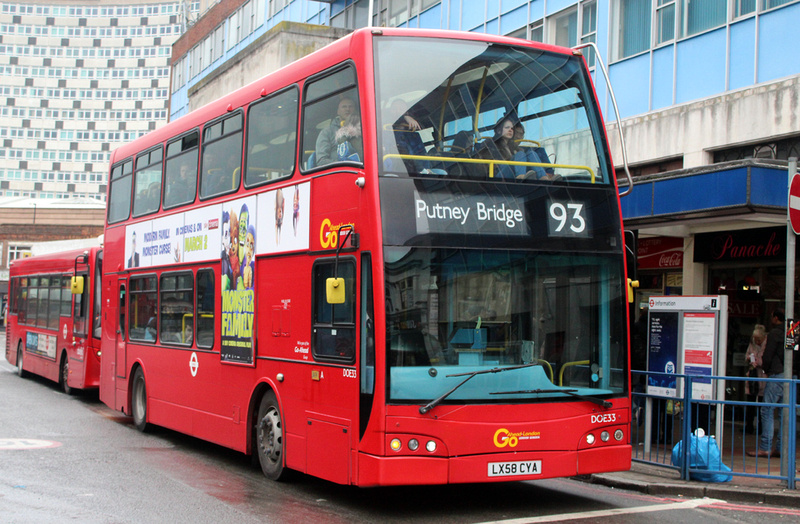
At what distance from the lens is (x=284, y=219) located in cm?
938

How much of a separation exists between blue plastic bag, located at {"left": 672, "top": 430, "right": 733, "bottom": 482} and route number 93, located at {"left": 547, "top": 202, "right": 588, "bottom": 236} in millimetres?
3336

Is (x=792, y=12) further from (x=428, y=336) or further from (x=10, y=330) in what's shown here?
(x=10, y=330)

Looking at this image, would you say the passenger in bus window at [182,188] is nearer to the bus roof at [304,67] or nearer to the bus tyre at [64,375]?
the bus roof at [304,67]

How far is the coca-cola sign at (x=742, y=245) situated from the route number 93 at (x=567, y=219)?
7.49 metres

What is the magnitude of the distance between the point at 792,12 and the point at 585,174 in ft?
27.5

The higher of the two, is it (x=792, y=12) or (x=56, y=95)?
(x=56, y=95)

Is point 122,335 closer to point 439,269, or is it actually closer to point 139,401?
point 139,401

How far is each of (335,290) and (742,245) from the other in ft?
32.8

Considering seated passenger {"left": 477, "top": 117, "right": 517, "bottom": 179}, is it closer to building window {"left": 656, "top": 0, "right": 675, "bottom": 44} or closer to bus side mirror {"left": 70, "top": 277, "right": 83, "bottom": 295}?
building window {"left": 656, "top": 0, "right": 675, "bottom": 44}

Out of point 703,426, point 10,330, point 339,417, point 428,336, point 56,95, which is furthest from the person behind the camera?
point 56,95

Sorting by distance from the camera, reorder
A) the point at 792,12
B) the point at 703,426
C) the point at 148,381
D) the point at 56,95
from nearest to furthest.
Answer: the point at 703,426 → the point at 148,381 → the point at 792,12 → the point at 56,95

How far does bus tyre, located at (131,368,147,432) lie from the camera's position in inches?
545

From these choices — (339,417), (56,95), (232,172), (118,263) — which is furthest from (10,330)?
(56,95)

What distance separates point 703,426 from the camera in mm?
10367
